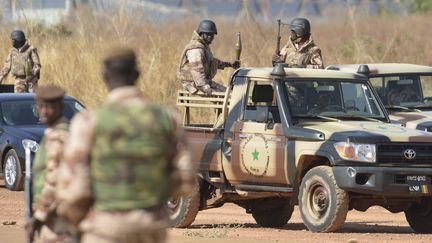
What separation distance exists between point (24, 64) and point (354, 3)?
38.9 feet

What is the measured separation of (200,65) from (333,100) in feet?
7.00

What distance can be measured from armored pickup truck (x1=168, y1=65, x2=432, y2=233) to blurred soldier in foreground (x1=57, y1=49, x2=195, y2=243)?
709 cm

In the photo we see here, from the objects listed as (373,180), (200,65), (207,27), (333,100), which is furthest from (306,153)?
(207,27)

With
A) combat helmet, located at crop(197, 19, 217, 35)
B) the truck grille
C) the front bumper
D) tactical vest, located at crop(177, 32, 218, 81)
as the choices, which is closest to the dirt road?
the front bumper

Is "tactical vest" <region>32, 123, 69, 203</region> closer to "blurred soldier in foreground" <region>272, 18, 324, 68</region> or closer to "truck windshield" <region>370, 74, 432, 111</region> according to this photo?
"blurred soldier in foreground" <region>272, 18, 324, 68</region>

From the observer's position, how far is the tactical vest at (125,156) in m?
6.57

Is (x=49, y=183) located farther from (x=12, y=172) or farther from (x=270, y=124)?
(x=12, y=172)

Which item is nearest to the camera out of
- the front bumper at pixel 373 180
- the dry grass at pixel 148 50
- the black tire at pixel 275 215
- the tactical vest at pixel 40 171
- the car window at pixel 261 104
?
the tactical vest at pixel 40 171

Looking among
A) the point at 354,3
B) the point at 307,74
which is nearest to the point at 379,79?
the point at 307,74

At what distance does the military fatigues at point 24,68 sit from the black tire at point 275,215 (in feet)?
34.8

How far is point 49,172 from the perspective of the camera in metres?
8.05

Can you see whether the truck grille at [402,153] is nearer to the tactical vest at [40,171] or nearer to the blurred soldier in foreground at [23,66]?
the tactical vest at [40,171]

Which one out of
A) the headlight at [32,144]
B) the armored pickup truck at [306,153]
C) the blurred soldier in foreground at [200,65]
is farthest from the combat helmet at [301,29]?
the headlight at [32,144]

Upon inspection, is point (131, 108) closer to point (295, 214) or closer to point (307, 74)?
point (307, 74)
